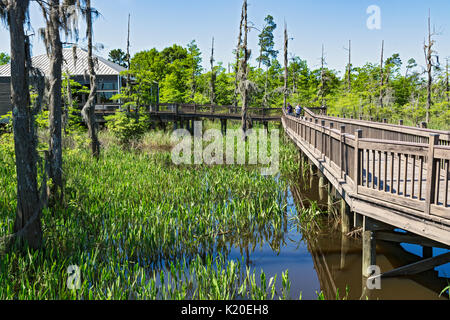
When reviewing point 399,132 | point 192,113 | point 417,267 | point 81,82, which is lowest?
point 417,267

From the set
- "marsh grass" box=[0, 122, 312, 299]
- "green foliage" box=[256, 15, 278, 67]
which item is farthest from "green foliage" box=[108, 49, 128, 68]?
"marsh grass" box=[0, 122, 312, 299]

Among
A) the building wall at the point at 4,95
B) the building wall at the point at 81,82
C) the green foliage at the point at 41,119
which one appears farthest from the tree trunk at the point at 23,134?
the building wall at the point at 4,95

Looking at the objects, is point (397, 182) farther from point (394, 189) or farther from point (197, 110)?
point (197, 110)

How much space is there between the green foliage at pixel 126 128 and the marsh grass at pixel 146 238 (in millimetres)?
9224

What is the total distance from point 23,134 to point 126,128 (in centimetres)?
1638

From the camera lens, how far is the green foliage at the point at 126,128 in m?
22.5

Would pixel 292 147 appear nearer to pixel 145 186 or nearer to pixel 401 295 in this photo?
pixel 145 186

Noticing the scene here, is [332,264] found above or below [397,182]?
below

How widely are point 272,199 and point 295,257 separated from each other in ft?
10.5

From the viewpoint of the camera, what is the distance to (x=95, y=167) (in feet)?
46.3

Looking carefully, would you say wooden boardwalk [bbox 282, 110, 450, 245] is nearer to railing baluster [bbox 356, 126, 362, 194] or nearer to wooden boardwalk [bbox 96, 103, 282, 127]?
railing baluster [bbox 356, 126, 362, 194]

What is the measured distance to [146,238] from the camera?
7160 millimetres

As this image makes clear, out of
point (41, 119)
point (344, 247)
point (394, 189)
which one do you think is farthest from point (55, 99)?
point (41, 119)

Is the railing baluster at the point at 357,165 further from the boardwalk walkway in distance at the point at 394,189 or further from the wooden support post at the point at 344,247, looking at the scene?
the wooden support post at the point at 344,247
